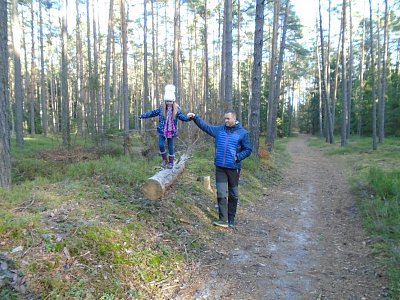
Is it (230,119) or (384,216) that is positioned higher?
(230,119)

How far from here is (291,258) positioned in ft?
16.6

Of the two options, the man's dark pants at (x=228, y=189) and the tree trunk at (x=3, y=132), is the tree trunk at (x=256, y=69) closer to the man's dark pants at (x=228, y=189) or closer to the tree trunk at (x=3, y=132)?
the man's dark pants at (x=228, y=189)

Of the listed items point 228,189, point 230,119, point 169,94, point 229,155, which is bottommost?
point 228,189

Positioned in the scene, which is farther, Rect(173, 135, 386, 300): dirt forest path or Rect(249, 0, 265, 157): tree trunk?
Rect(249, 0, 265, 157): tree trunk

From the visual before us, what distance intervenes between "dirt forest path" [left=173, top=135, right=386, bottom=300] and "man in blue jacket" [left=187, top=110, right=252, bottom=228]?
1.64 feet

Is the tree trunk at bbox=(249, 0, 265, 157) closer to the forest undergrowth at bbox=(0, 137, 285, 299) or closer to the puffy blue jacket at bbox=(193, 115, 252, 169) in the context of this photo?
the forest undergrowth at bbox=(0, 137, 285, 299)

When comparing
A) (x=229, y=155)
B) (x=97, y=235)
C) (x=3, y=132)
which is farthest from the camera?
(x=229, y=155)

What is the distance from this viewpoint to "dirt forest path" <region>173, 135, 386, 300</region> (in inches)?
160

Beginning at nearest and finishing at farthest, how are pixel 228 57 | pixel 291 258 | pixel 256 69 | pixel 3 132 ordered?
pixel 291 258 < pixel 3 132 < pixel 256 69 < pixel 228 57

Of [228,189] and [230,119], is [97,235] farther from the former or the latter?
[230,119]

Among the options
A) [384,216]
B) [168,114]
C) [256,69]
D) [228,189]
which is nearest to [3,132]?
[168,114]

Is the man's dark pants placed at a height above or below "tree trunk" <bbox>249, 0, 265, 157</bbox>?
below

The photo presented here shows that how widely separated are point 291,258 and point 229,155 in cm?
206

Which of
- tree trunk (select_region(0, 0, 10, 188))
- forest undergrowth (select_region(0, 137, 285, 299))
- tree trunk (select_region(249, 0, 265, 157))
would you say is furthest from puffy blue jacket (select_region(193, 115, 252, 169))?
tree trunk (select_region(249, 0, 265, 157))
